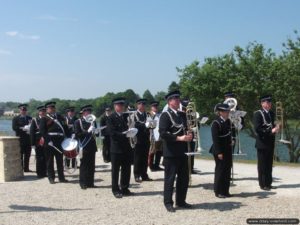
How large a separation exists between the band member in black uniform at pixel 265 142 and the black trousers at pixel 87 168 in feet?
12.8

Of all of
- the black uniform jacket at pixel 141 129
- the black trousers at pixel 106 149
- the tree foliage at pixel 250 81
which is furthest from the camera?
the tree foliage at pixel 250 81

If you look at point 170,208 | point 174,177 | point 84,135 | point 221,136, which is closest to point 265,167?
point 221,136

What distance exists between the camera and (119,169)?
10055 mm

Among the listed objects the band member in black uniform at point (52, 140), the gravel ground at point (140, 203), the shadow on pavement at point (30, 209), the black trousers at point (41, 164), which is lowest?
the shadow on pavement at point (30, 209)

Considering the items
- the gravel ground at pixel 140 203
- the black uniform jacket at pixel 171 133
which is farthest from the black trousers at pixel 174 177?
the gravel ground at pixel 140 203

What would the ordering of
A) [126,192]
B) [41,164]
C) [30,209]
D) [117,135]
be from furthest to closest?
[41,164] → [126,192] → [117,135] → [30,209]

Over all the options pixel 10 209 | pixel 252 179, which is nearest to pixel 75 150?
pixel 10 209

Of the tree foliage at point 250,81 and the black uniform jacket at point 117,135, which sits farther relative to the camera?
the tree foliage at point 250,81

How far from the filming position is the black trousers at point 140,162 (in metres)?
11.9

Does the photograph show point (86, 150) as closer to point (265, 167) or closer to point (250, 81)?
point (265, 167)

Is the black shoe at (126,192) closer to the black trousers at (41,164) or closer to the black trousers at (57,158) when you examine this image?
the black trousers at (57,158)

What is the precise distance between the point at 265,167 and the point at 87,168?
161 inches

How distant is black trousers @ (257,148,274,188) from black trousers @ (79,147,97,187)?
152 inches

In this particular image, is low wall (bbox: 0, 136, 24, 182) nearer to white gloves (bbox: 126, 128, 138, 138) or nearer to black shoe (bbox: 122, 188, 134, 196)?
black shoe (bbox: 122, 188, 134, 196)
